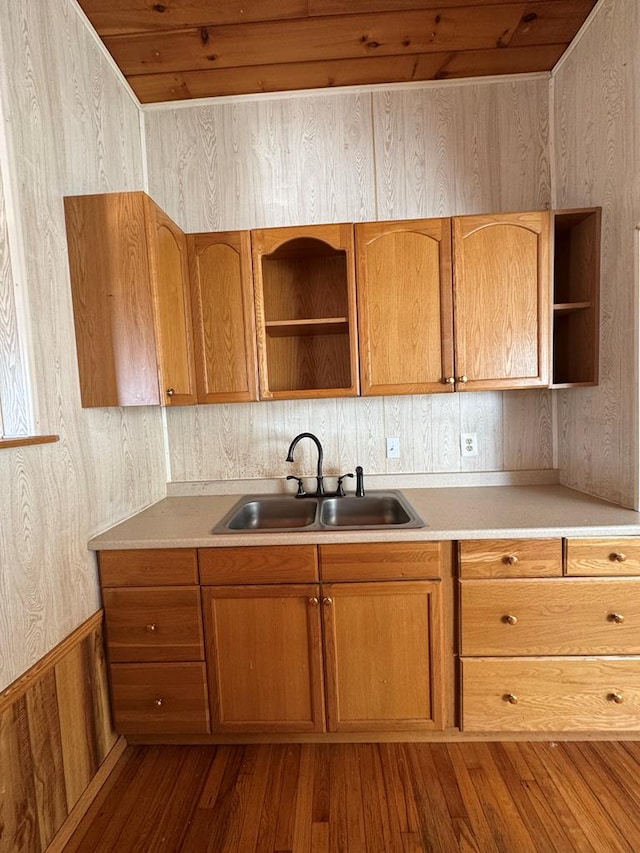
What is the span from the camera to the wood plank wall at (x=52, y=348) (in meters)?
1.16

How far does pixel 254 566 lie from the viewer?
1459mm

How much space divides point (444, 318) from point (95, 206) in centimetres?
137

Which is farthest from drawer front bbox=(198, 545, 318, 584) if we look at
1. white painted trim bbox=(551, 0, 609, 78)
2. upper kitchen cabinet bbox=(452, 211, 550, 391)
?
white painted trim bbox=(551, 0, 609, 78)

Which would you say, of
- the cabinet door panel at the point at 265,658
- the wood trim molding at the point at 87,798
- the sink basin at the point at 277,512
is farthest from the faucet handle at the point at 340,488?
the wood trim molding at the point at 87,798

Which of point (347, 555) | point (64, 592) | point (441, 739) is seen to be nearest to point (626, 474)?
point (347, 555)

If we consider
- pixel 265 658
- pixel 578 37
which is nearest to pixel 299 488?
pixel 265 658

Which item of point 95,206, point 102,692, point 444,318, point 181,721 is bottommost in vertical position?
point 181,721

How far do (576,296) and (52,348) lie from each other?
2.09 meters

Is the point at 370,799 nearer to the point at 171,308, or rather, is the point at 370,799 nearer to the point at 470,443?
the point at 470,443

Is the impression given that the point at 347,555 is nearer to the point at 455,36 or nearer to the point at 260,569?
the point at 260,569

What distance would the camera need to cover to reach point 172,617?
4.84ft

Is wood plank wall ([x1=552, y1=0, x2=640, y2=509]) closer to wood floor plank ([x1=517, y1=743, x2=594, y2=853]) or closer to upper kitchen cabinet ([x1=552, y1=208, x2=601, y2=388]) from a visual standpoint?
upper kitchen cabinet ([x1=552, y1=208, x2=601, y2=388])

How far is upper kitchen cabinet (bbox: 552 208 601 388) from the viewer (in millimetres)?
1647

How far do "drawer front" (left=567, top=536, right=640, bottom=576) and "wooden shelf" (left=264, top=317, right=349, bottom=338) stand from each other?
1219 millimetres
